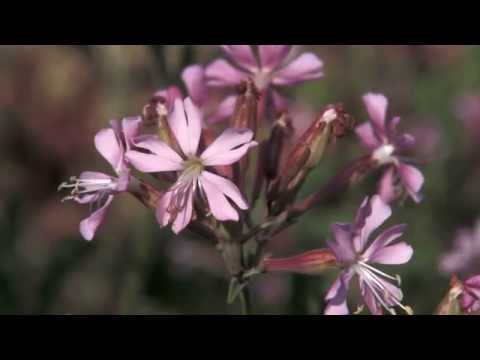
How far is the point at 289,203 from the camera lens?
182cm

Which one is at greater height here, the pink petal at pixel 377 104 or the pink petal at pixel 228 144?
the pink petal at pixel 377 104

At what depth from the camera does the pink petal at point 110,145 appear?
1646mm

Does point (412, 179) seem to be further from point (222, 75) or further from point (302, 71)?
point (222, 75)

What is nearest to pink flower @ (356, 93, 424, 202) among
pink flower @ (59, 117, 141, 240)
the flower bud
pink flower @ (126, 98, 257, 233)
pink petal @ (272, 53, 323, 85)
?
pink petal @ (272, 53, 323, 85)

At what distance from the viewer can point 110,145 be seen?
5.43 feet

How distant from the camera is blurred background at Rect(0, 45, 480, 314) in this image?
294 cm

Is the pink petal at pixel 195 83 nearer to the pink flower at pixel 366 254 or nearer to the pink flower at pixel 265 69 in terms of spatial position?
the pink flower at pixel 265 69

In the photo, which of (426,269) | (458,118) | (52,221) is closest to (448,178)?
(458,118)

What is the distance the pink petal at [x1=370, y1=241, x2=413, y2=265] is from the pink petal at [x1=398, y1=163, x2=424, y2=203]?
21 cm

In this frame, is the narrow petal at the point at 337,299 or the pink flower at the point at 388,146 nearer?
the narrow petal at the point at 337,299

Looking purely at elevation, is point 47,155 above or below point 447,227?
above

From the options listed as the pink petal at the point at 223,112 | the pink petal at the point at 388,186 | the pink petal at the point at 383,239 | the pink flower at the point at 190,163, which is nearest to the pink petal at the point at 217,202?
the pink flower at the point at 190,163

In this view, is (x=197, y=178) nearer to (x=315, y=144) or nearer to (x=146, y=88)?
(x=315, y=144)
